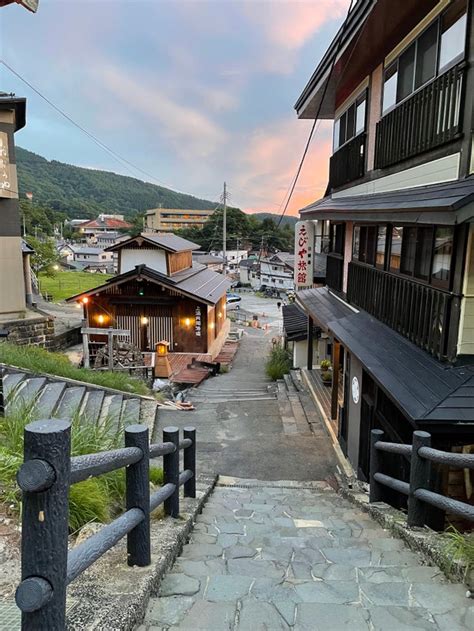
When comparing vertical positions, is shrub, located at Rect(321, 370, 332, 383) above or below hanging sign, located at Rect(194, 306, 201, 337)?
below

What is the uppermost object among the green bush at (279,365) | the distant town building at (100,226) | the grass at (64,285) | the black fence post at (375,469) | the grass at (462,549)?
the distant town building at (100,226)

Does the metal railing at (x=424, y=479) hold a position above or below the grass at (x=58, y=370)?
above

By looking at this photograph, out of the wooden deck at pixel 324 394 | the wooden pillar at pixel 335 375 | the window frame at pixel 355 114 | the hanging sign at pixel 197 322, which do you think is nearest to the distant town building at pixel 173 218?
the hanging sign at pixel 197 322

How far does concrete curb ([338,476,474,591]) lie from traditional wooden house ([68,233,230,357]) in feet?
50.1

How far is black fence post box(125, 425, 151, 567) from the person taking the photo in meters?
2.60

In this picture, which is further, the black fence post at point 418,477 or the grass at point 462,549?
the black fence post at point 418,477

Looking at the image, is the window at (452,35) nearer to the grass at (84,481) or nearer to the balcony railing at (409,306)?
the balcony railing at (409,306)

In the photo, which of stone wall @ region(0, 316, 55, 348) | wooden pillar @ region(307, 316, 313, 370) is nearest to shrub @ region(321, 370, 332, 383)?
wooden pillar @ region(307, 316, 313, 370)

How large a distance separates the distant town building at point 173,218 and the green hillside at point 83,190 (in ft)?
69.2

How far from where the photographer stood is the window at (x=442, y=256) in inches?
225

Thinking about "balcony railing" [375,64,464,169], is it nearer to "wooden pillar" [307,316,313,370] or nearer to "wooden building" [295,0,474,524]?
"wooden building" [295,0,474,524]

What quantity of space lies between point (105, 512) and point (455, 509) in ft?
8.64

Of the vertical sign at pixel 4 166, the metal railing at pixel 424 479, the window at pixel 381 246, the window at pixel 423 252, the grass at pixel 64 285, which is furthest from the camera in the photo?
the grass at pixel 64 285

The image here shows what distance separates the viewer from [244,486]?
743 cm
